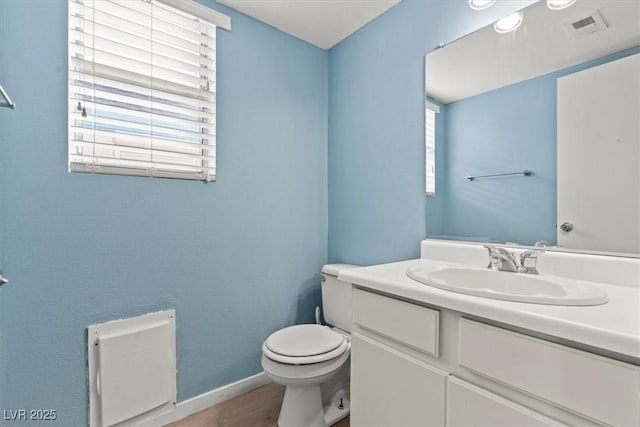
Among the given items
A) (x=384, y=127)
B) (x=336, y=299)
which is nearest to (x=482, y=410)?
(x=336, y=299)

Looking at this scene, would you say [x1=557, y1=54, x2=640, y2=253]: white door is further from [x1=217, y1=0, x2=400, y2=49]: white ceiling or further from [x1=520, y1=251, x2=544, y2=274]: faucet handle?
[x1=217, y1=0, x2=400, y2=49]: white ceiling

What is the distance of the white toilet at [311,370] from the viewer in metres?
1.31

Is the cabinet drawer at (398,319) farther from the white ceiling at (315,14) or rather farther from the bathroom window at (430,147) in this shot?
the white ceiling at (315,14)

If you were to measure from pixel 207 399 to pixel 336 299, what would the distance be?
883 mm

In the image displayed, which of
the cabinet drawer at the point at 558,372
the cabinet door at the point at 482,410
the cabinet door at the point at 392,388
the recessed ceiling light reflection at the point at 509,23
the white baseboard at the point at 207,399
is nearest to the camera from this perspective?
the cabinet drawer at the point at 558,372

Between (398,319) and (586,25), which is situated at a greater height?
(586,25)

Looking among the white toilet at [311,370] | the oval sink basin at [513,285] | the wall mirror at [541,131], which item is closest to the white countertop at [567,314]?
the oval sink basin at [513,285]

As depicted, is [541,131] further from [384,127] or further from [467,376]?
[467,376]

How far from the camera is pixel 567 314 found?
0.66 meters

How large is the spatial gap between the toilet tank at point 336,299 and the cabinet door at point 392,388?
0.57 m

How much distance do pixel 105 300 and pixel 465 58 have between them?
198 cm

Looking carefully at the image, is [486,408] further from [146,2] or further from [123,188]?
[146,2]

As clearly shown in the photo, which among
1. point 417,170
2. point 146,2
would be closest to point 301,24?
point 146,2

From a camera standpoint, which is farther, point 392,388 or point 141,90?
point 141,90
